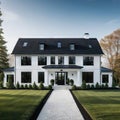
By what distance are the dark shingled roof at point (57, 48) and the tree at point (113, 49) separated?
22.2 feet

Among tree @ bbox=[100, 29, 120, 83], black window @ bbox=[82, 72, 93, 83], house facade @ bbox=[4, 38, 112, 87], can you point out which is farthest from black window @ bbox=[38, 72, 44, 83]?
tree @ bbox=[100, 29, 120, 83]

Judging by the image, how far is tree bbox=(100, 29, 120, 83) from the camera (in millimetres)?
45581

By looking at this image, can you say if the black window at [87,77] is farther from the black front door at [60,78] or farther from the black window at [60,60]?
the black window at [60,60]

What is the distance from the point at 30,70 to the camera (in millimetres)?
37781

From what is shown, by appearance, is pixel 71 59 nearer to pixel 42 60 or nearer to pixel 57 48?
pixel 57 48

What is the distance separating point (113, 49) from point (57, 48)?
13136 mm

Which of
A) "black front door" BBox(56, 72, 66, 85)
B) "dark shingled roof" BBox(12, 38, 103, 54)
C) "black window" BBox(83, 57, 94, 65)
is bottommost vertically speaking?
"black front door" BBox(56, 72, 66, 85)

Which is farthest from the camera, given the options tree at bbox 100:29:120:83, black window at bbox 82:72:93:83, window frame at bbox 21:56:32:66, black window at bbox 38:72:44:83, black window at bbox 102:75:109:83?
tree at bbox 100:29:120:83

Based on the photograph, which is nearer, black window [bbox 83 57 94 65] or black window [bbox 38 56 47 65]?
black window [bbox 83 57 94 65]

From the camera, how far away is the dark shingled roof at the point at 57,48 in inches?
1495

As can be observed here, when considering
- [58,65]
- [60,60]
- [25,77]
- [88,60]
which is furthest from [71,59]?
[25,77]

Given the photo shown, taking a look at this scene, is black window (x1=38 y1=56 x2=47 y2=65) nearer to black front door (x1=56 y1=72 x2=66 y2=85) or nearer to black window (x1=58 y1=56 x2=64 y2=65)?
black window (x1=58 y1=56 x2=64 y2=65)

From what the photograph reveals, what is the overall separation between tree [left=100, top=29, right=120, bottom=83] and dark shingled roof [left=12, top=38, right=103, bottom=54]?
6.78m

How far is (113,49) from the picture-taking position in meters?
47.0
